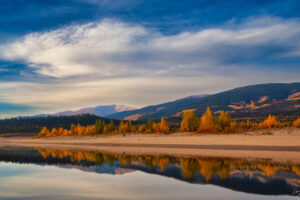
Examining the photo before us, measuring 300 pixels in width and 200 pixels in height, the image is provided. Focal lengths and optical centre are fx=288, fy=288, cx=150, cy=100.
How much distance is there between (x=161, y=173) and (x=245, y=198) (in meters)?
10.2

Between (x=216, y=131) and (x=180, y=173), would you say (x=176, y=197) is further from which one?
(x=216, y=131)

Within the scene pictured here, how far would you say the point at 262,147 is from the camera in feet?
146

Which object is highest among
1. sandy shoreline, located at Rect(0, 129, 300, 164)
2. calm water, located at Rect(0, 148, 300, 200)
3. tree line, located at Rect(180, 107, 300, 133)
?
tree line, located at Rect(180, 107, 300, 133)

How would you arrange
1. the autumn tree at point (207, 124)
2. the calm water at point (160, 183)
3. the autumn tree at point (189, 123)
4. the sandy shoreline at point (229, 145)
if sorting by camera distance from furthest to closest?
Result: the autumn tree at point (189, 123) → the autumn tree at point (207, 124) → the sandy shoreline at point (229, 145) → the calm water at point (160, 183)

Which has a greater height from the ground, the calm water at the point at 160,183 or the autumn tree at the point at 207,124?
the autumn tree at the point at 207,124

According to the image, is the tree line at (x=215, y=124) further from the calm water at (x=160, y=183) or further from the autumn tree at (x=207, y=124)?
the calm water at (x=160, y=183)

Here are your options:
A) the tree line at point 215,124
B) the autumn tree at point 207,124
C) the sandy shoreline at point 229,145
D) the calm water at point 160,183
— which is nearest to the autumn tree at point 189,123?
the tree line at point 215,124

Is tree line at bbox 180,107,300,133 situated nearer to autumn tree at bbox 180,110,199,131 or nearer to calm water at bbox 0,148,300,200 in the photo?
autumn tree at bbox 180,110,199,131

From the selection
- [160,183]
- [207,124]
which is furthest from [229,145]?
[160,183]

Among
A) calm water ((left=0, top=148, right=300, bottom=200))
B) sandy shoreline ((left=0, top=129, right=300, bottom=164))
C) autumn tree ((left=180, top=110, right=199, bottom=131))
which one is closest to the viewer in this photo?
calm water ((left=0, top=148, right=300, bottom=200))

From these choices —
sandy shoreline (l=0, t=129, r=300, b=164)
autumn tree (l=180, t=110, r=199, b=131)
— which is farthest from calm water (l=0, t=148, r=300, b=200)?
autumn tree (l=180, t=110, r=199, b=131)

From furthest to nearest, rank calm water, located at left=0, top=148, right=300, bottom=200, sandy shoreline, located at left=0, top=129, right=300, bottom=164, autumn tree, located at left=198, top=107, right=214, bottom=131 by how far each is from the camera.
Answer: autumn tree, located at left=198, top=107, right=214, bottom=131
sandy shoreline, located at left=0, top=129, right=300, bottom=164
calm water, located at left=0, top=148, right=300, bottom=200

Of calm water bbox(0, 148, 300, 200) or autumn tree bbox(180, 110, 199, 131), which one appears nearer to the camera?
calm water bbox(0, 148, 300, 200)

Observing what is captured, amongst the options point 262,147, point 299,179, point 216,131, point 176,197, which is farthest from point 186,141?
point 176,197
